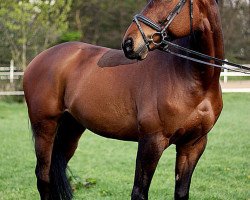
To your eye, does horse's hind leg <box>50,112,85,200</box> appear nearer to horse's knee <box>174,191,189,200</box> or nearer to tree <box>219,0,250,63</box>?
horse's knee <box>174,191,189,200</box>

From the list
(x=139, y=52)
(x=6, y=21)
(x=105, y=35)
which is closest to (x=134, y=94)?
(x=139, y=52)

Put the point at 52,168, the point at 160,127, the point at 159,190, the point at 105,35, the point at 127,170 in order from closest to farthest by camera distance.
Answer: the point at 160,127
the point at 52,168
the point at 159,190
the point at 127,170
the point at 105,35

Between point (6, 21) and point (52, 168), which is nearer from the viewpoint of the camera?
point (52, 168)

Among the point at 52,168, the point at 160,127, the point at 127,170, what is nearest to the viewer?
the point at 160,127

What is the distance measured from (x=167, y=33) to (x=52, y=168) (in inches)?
80.1

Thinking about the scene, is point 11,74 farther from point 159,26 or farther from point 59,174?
point 159,26

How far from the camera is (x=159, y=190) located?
5680mm

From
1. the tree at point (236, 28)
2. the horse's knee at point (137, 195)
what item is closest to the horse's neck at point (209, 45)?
the horse's knee at point (137, 195)

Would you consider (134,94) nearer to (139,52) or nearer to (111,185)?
(139,52)

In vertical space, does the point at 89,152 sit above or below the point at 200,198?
below

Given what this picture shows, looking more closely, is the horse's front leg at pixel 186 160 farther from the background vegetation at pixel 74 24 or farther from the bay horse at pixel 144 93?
the background vegetation at pixel 74 24

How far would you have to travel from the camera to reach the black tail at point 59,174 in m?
4.60

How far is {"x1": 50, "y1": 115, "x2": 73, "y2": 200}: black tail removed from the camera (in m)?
4.60

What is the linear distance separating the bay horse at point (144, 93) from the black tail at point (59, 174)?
2 cm
